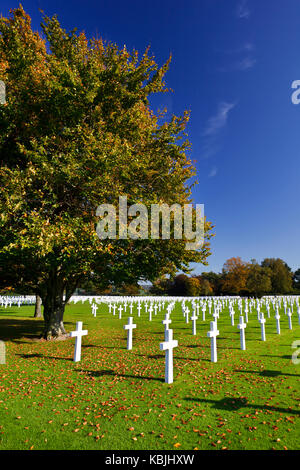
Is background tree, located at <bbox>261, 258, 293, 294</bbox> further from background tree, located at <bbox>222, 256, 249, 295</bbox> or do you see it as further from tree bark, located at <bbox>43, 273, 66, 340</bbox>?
tree bark, located at <bbox>43, 273, 66, 340</bbox>

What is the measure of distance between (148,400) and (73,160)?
7769 millimetres

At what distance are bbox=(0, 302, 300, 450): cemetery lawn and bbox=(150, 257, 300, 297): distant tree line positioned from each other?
46.1 metres

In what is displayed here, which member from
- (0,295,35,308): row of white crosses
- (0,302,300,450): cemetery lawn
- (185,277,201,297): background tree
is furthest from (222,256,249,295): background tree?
(0,302,300,450): cemetery lawn

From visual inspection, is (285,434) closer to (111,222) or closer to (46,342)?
(111,222)

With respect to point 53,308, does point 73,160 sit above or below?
above

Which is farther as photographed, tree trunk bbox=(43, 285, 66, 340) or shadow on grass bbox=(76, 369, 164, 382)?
tree trunk bbox=(43, 285, 66, 340)

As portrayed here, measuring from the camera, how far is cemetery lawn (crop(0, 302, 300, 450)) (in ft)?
13.8

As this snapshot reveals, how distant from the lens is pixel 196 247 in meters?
14.0

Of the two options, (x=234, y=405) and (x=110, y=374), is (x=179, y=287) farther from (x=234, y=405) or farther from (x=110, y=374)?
(x=234, y=405)

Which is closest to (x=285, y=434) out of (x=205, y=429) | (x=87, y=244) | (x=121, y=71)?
(x=205, y=429)

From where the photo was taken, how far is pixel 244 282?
61.7 metres

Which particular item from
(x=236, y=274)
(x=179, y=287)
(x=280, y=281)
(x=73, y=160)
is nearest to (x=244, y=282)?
(x=236, y=274)

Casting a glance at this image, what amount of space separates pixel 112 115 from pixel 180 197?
539 cm

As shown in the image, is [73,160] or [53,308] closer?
[73,160]
